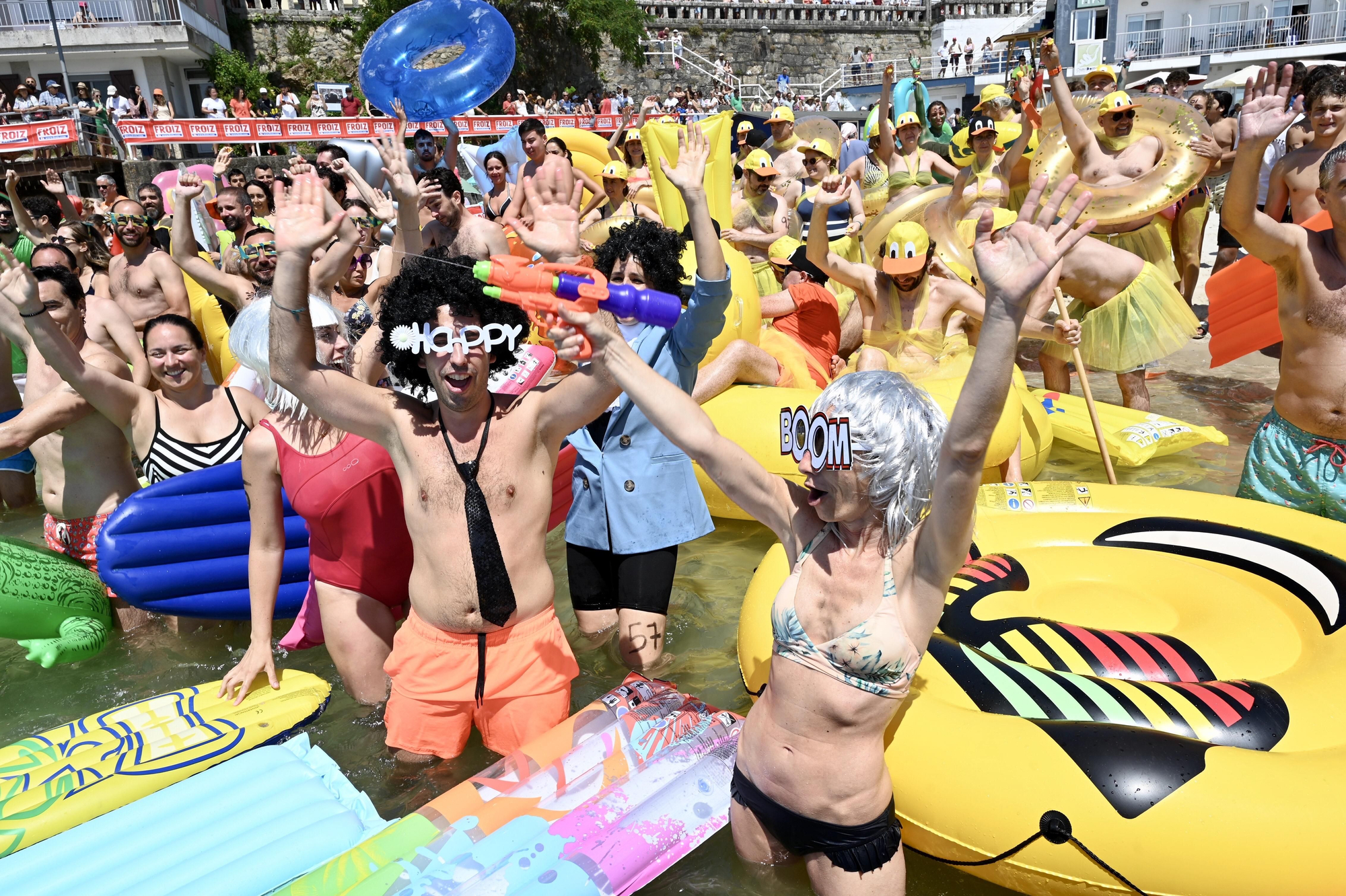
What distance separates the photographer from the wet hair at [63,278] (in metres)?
4.95

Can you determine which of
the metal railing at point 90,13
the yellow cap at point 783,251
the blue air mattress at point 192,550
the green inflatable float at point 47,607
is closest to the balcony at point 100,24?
the metal railing at point 90,13

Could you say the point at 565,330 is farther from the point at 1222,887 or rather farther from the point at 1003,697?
the point at 1222,887

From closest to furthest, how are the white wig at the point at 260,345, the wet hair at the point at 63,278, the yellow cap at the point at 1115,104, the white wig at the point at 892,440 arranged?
the white wig at the point at 892,440 < the white wig at the point at 260,345 < the wet hair at the point at 63,278 < the yellow cap at the point at 1115,104

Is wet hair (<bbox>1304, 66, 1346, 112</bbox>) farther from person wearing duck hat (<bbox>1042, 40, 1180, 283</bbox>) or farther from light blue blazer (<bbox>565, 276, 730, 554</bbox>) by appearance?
light blue blazer (<bbox>565, 276, 730, 554</bbox>)

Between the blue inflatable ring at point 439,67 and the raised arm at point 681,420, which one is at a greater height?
the blue inflatable ring at point 439,67

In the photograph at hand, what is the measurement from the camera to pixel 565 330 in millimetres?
2312

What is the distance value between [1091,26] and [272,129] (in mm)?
34790

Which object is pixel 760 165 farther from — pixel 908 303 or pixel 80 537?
pixel 80 537

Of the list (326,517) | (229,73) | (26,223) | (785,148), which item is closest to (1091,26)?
(229,73)

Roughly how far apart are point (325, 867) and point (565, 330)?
1.63 metres

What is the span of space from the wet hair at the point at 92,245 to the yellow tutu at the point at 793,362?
5.89 metres

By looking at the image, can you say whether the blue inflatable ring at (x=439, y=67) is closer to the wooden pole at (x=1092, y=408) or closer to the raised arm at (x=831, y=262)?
the raised arm at (x=831, y=262)

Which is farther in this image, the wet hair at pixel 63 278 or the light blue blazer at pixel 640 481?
the wet hair at pixel 63 278

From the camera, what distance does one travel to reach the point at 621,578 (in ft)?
12.3
